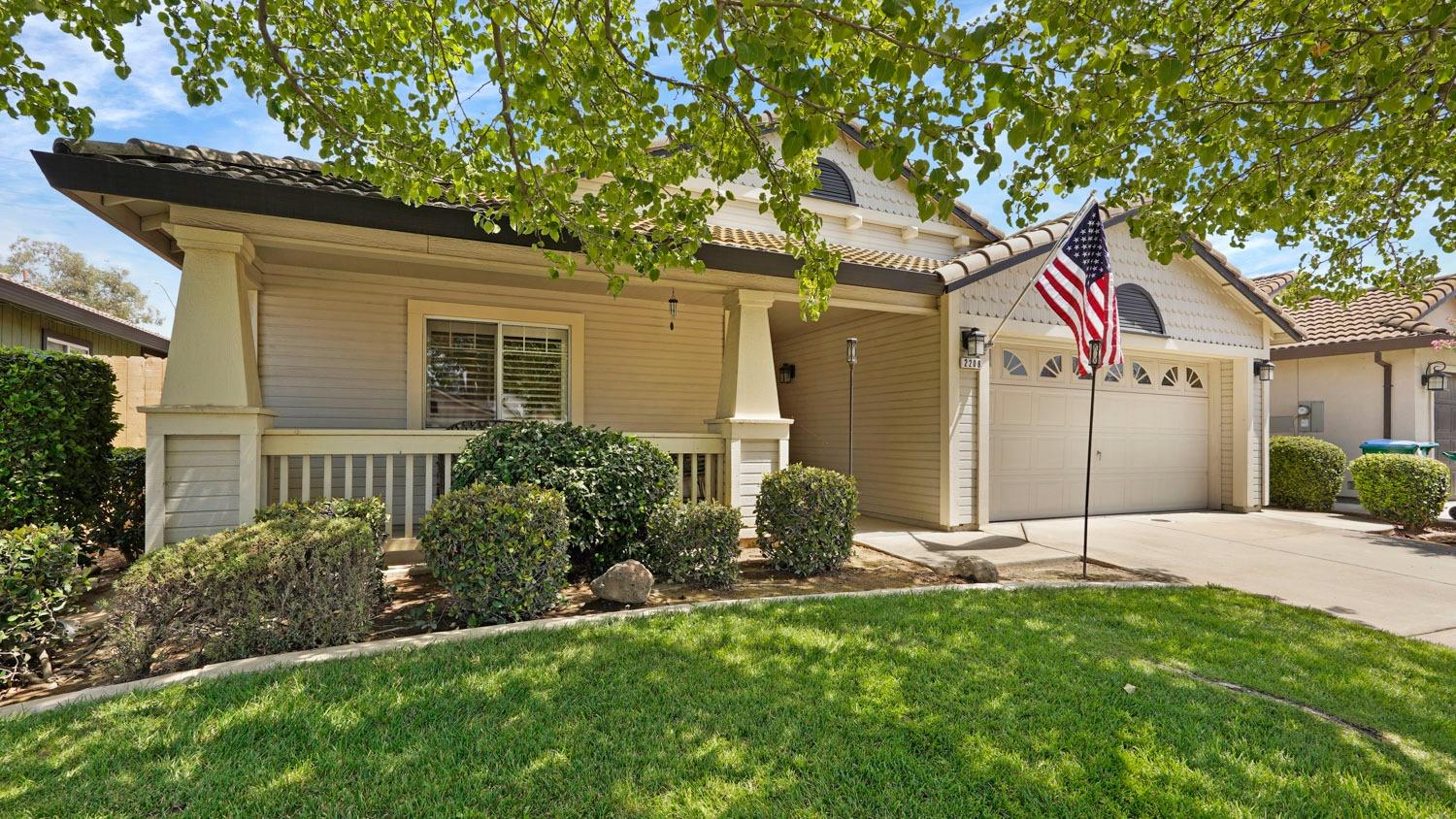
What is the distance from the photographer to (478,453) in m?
4.93

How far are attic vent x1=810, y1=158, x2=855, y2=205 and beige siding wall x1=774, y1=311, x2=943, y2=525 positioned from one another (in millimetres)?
1768

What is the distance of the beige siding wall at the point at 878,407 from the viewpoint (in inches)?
324

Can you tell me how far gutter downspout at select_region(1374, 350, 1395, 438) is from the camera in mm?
10781

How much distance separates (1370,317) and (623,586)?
1477cm

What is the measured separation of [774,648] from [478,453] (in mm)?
2803

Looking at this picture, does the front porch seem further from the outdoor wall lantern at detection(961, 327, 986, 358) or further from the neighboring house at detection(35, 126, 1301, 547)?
the outdoor wall lantern at detection(961, 327, 986, 358)

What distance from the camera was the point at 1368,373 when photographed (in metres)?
11.2

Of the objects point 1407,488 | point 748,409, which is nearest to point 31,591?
point 748,409

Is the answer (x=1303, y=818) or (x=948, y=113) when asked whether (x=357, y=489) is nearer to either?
(x=948, y=113)

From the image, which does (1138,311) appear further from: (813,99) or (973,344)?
(813,99)

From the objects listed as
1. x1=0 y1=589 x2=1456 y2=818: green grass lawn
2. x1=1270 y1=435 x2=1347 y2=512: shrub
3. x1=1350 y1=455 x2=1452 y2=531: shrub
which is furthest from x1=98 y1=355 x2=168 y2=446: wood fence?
x1=1270 y1=435 x2=1347 y2=512: shrub

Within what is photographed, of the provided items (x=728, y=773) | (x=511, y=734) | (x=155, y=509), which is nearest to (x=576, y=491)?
(x=511, y=734)

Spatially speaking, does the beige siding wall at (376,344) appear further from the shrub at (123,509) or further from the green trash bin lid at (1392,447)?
the green trash bin lid at (1392,447)

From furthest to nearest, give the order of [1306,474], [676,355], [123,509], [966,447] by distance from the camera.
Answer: [1306,474] → [676,355] → [966,447] → [123,509]
